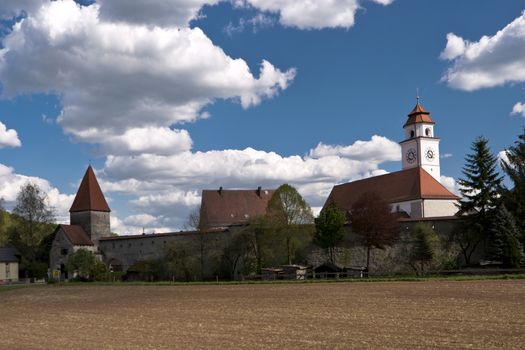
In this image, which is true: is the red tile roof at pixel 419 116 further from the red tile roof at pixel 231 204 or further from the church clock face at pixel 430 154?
the red tile roof at pixel 231 204

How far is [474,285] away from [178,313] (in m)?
15.0

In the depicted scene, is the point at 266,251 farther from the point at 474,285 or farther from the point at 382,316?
the point at 382,316

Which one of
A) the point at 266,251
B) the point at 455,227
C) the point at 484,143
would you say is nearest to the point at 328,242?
the point at 266,251

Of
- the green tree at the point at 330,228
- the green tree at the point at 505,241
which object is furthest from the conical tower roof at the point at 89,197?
the green tree at the point at 505,241

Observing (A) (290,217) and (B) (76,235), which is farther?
(B) (76,235)

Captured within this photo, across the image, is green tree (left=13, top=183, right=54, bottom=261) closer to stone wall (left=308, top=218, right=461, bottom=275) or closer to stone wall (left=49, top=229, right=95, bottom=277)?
stone wall (left=49, top=229, right=95, bottom=277)

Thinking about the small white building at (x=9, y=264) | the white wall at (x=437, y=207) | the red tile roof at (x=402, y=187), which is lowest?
the small white building at (x=9, y=264)

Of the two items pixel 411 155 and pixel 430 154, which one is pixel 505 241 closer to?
pixel 430 154

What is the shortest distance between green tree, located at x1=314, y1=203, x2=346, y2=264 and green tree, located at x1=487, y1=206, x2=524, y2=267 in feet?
40.4

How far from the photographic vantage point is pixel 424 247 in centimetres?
4972

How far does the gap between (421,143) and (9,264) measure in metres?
51.3

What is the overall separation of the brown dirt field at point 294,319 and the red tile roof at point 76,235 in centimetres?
3546

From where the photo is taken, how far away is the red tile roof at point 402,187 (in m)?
63.0

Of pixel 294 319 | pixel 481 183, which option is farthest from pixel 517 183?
pixel 294 319
